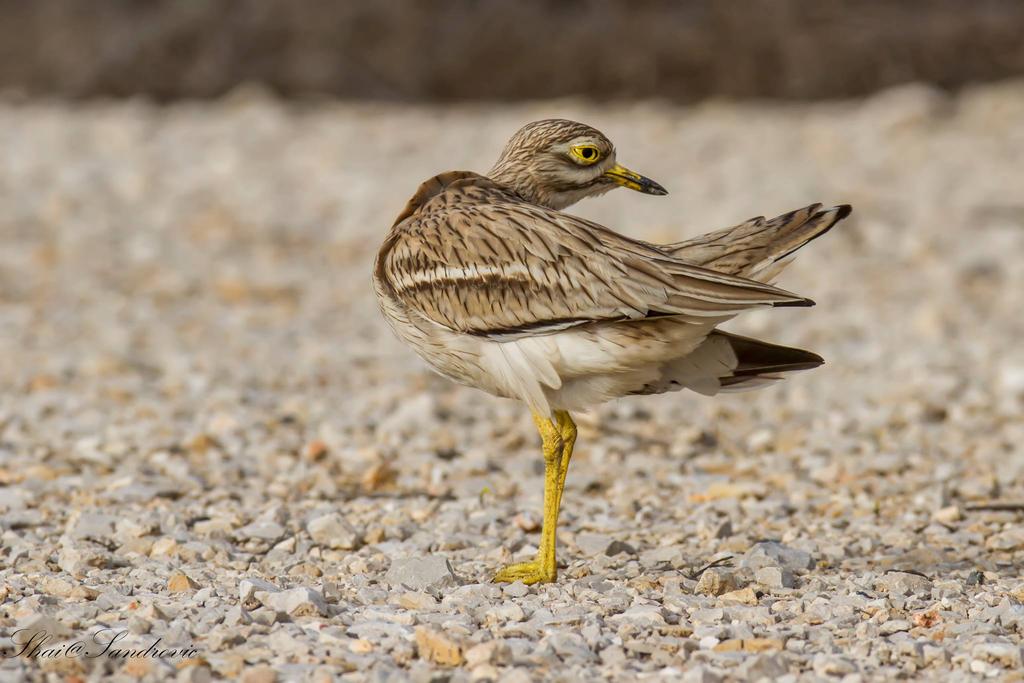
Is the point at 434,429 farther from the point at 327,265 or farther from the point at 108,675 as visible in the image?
the point at 327,265

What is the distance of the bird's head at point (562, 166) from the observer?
5.40 metres

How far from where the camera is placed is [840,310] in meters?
10.1

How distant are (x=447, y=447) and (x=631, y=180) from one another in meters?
2.17

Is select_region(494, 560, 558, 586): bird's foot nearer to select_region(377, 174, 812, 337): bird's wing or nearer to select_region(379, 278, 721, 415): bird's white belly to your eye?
select_region(379, 278, 721, 415): bird's white belly

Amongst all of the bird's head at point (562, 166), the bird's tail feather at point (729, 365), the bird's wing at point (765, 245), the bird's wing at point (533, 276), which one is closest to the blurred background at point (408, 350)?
the bird's tail feather at point (729, 365)

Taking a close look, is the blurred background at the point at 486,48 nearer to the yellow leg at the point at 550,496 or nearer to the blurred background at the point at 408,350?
the blurred background at the point at 408,350

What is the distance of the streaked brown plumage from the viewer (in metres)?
4.71

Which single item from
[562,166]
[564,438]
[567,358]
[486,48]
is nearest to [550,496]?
[564,438]

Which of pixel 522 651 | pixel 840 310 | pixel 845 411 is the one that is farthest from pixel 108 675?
pixel 840 310

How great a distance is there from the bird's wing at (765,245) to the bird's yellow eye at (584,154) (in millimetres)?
621

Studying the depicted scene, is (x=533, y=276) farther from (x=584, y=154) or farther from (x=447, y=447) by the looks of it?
(x=447, y=447)

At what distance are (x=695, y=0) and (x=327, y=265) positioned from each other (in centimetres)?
771

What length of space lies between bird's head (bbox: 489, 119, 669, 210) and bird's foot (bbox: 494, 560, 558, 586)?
4.84ft

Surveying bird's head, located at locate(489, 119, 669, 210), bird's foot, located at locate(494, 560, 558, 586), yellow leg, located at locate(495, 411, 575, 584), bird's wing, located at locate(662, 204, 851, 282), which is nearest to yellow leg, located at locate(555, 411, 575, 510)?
yellow leg, located at locate(495, 411, 575, 584)
